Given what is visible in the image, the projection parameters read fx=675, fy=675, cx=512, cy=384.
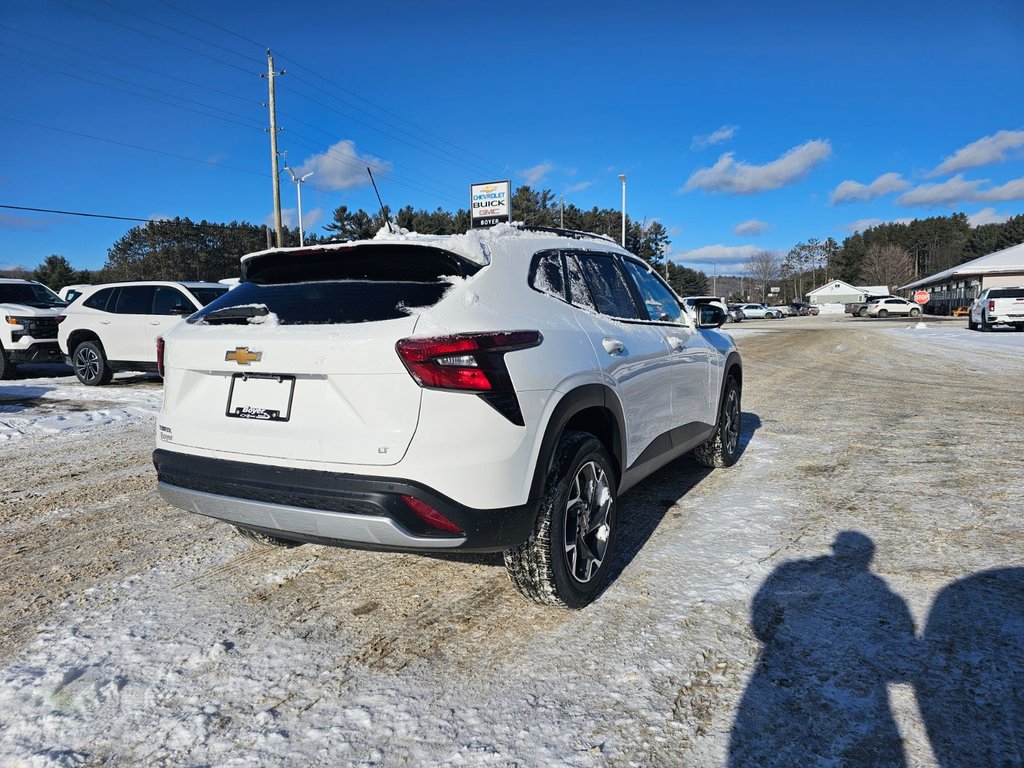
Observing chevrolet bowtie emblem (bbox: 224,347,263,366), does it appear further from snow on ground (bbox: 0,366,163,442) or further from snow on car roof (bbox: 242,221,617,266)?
snow on ground (bbox: 0,366,163,442)

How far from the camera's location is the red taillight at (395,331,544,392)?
8.30 feet

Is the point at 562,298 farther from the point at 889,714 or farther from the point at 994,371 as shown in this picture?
the point at 994,371

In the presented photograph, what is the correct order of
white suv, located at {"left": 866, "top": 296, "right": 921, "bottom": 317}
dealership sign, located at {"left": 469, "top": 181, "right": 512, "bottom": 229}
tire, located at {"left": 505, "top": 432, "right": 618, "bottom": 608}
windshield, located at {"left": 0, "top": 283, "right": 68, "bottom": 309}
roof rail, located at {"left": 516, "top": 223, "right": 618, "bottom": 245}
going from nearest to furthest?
1. tire, located at {"left": 505, "top": 432, "right": 618, "bottom": 608}
2. roof rail, located at {"left": 516, "top": 223, "right": 618, "bottom": 245}
3. windshield, located at {"left": 0, "top": 283, "right": 68, "bottom": 309}
4. dealership sign, located at {"left": 469, "top": 181, "right": 512, "bottom": 229}
5. white suv, located at {"left": 866, "top": 296, "right": 921, "bottom": 317}

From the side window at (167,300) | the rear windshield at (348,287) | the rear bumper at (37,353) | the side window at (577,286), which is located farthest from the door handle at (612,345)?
the rear bumper at (37,353)

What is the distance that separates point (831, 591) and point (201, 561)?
128 inches

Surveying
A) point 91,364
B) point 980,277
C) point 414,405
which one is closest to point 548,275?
point 414,405

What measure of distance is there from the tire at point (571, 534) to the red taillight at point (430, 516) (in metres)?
0.43

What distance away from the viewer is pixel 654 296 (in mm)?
4629

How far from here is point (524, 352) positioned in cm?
275

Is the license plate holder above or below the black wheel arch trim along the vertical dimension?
above

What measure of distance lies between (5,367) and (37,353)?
2.35ft

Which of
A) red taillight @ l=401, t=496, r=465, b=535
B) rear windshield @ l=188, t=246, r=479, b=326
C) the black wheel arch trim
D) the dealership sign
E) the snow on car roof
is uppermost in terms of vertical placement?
the dealership sign

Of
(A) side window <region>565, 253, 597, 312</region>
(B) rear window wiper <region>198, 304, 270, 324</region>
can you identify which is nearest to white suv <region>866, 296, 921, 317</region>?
(A) side window <region>565, 253, 597, 312</region>

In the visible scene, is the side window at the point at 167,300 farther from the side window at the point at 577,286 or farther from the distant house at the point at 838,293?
the distant house at the point at 838,293
